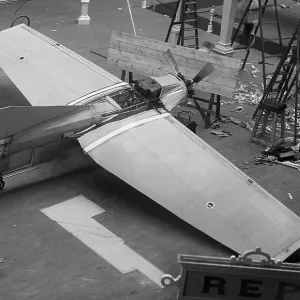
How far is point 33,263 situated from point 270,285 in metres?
3.80

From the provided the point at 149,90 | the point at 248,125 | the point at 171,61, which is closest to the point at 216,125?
the point at 248,125

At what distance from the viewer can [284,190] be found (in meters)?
12.5

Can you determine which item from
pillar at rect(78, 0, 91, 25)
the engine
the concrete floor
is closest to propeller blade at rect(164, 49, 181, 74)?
the engine

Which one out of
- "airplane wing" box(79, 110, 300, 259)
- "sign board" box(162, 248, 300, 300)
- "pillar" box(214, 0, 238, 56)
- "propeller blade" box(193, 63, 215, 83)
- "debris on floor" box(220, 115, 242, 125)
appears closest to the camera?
"sign board" box(162, 248, 300, 300)

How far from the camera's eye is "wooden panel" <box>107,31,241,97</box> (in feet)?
45.7

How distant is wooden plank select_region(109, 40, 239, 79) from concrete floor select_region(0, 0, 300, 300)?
1.37m

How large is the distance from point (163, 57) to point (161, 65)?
0.18 m

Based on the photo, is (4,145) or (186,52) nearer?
(4,145)

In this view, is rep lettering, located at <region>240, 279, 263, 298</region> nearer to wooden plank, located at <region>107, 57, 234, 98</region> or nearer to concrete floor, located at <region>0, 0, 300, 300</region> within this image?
concrete floor, located at <region>0, 0, 300, 300</region>

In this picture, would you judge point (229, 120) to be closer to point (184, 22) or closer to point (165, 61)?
point (165, 61)

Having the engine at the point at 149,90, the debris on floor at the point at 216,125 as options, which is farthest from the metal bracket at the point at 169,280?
the debris on floor at the point at 216,125

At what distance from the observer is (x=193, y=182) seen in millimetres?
10484

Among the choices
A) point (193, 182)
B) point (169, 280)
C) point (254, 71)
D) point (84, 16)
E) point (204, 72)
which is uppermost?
point (204, 72)

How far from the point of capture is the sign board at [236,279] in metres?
7.49
